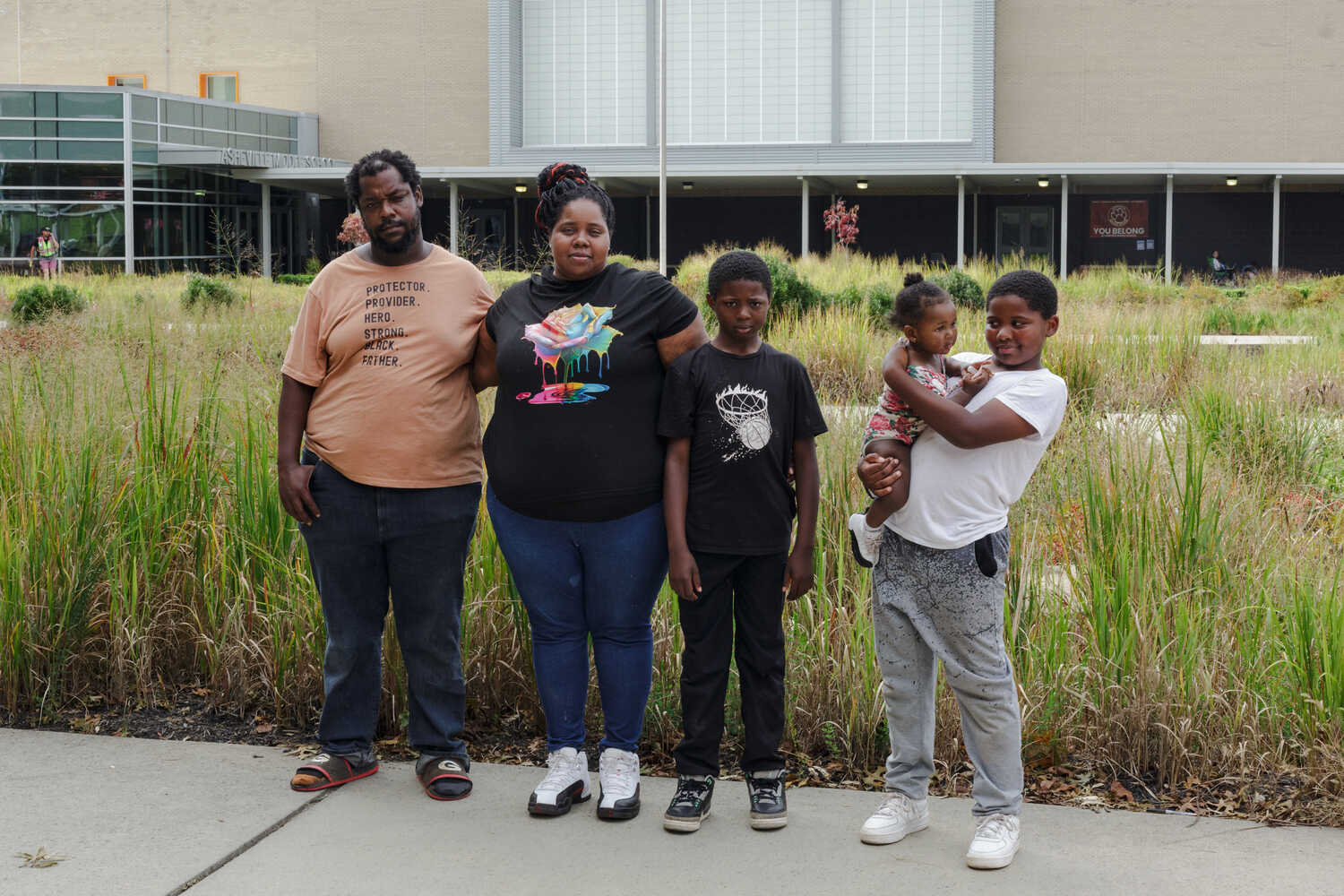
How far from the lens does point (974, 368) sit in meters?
3.50

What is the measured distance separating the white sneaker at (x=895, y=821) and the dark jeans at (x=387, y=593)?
133 cm

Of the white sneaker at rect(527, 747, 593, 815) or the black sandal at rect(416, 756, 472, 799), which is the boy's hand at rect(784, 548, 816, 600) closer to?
the white sneaker at rect(527, 747, 593, 815)

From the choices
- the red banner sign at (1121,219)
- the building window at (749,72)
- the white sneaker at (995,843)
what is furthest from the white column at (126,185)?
the white sneaker at (995,843)

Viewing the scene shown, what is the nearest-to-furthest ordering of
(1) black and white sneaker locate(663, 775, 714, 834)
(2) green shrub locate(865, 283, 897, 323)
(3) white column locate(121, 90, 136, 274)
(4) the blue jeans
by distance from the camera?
(1) black and white sneaker locate(663, 775, 714, 834) → (4) the blue jeans → (2) green shrub locate(865, 283, 897, 323) → (3) white column locate(121, 90, 136, 274)

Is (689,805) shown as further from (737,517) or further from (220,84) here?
(220,84)

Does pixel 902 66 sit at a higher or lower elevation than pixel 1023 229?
higher

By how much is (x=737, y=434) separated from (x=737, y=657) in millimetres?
662

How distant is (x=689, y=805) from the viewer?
3.74 meters

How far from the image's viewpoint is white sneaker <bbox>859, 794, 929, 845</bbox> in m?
3.58

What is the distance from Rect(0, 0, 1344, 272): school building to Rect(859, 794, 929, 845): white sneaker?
3571cm

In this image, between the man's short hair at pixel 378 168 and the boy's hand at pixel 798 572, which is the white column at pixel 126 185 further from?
the boy's hand at pixel 798 572

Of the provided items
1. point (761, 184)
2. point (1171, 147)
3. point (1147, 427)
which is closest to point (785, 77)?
point (761, 184)

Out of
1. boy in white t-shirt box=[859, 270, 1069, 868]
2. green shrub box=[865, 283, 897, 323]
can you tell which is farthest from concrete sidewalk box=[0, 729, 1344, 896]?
green shrub box=[865, 283, 897, 323]

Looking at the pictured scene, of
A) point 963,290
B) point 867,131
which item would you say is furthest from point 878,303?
point 867,131
